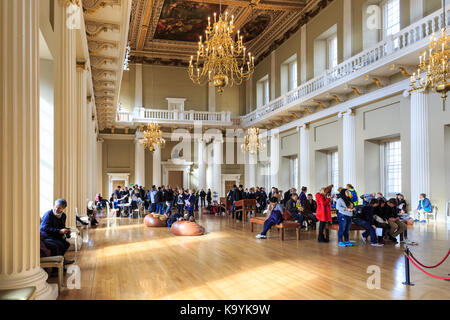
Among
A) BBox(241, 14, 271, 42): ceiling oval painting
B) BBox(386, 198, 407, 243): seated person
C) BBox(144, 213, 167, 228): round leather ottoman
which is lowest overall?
BBox(144, 213, 167, 228): round leather ottoman

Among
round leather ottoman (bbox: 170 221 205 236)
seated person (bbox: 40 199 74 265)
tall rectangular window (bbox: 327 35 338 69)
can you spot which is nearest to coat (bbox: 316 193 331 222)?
round leather ottoman (bbox: 170 221 205 236)

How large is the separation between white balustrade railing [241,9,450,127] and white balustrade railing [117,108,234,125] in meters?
5.60

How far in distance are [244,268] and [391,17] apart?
485 inches

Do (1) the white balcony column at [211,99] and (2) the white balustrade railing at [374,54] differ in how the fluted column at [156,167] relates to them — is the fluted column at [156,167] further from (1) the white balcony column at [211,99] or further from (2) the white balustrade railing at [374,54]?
(2) the white balustrade railing at [374,54]

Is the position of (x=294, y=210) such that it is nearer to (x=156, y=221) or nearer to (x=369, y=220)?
(x=369, y=220)

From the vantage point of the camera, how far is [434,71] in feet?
30.1

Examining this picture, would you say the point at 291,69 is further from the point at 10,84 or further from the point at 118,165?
the point at 10,84

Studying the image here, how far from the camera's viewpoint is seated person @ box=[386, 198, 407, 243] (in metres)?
8.64

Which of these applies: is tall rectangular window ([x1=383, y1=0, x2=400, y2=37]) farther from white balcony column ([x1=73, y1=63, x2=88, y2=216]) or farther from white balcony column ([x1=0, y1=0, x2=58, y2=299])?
white balcony column ([x1=0, y1=0, x2=58, y2=299])

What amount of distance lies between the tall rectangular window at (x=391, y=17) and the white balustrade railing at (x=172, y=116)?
12.2 m

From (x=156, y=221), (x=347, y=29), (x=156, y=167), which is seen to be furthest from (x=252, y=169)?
(x=156, y=221)

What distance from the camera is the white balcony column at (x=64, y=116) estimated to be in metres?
6.82

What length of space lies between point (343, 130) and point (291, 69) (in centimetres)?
717
